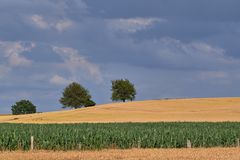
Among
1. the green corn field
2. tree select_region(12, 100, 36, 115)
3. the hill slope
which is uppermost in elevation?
tree select_region(12, 100, 36, 115)

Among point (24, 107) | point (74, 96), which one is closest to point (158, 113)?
point (74, 96)

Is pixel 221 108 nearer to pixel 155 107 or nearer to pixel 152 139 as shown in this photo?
pixel 155 107

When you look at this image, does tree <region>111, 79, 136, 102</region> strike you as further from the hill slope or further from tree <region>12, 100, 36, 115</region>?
tree <region>12, 100, 36, 115</region>

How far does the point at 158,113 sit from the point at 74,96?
178ft

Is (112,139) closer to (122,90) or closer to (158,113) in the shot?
(158,113)

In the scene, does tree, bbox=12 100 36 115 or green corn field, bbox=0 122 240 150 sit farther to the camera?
tree, bbox=12 100 36 115

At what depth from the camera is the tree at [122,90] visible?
139 meters

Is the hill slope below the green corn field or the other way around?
the other way around

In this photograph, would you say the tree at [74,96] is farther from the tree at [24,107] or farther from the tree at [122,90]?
the tree at [24,107]

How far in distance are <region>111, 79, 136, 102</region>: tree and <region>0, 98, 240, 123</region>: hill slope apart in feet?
80.6

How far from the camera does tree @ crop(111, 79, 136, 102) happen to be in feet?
455

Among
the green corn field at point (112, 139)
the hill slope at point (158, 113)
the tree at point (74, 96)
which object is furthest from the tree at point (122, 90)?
the green corn field at point (112, 139)

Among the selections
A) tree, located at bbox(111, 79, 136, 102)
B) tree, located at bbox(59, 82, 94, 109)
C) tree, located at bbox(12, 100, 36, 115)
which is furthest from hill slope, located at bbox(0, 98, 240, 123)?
tree, located at bbox(12, 100, 36, 115)

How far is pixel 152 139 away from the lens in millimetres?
42062
